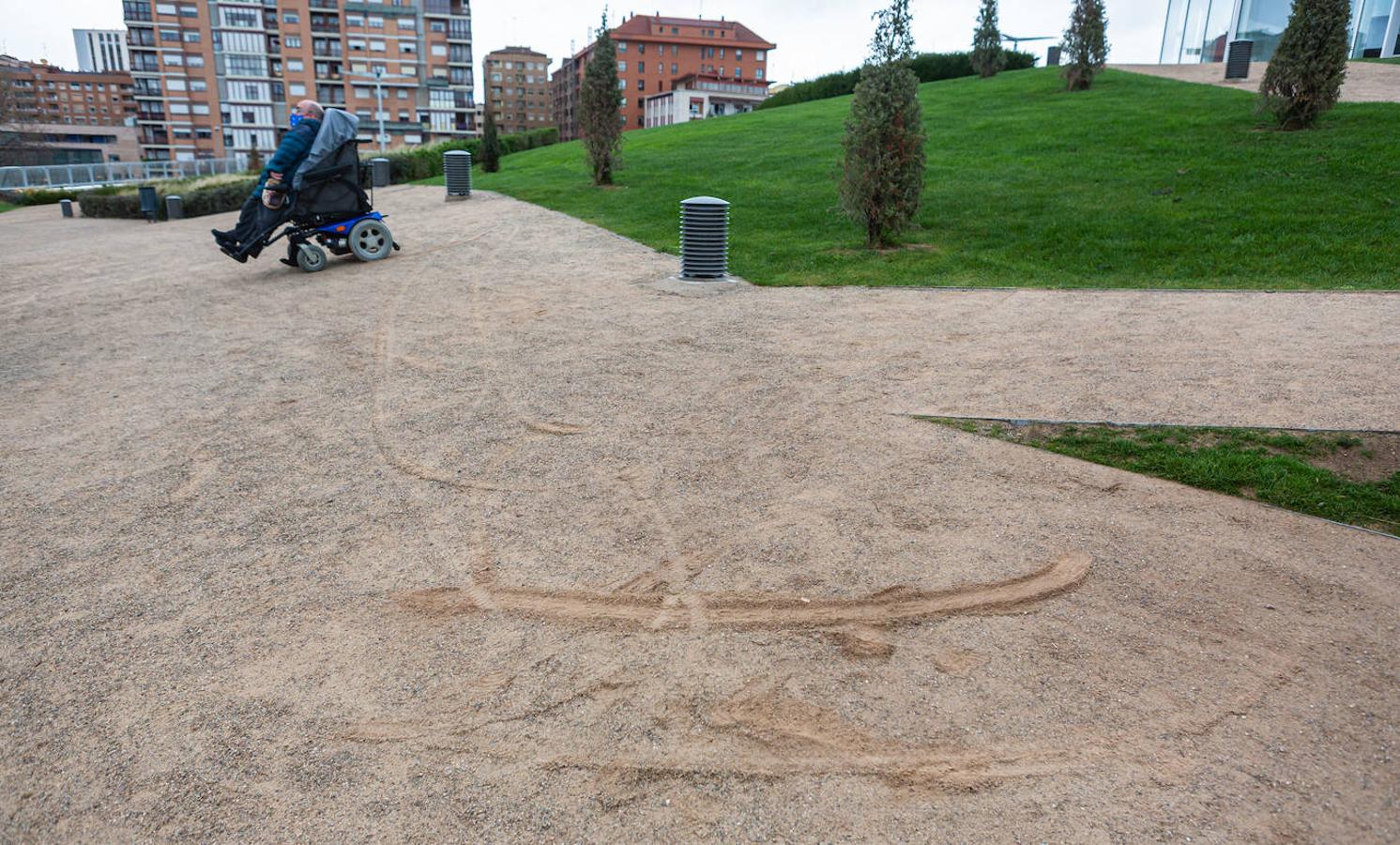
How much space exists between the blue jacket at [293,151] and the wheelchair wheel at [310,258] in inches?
36.7

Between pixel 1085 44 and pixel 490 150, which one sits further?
pixel 490 150

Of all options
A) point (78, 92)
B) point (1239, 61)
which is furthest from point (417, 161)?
point (78, 92)

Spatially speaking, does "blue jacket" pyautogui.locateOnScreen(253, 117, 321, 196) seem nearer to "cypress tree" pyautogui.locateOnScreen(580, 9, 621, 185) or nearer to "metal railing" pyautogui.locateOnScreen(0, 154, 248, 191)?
"cypress tree" pyautogui.locateOnScreen(580, 9, 621, 185)

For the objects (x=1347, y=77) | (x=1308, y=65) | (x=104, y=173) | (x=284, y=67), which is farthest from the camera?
(x=284, y=67)

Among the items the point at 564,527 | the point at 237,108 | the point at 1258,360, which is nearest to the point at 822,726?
the point at 564,527

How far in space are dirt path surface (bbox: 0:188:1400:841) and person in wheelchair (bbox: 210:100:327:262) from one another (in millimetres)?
4276

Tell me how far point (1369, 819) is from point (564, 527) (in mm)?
3231

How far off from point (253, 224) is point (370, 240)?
1.55 m

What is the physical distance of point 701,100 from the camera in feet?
262

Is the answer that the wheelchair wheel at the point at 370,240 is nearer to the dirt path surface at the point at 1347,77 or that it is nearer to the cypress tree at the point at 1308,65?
the cypress tree at the point at 1308,65

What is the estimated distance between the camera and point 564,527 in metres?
4.21

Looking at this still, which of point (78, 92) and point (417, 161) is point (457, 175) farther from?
point (78, 92)

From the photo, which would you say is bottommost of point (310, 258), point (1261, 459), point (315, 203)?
point (1261, 459)

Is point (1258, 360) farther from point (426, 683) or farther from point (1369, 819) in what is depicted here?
point (426, 683)
